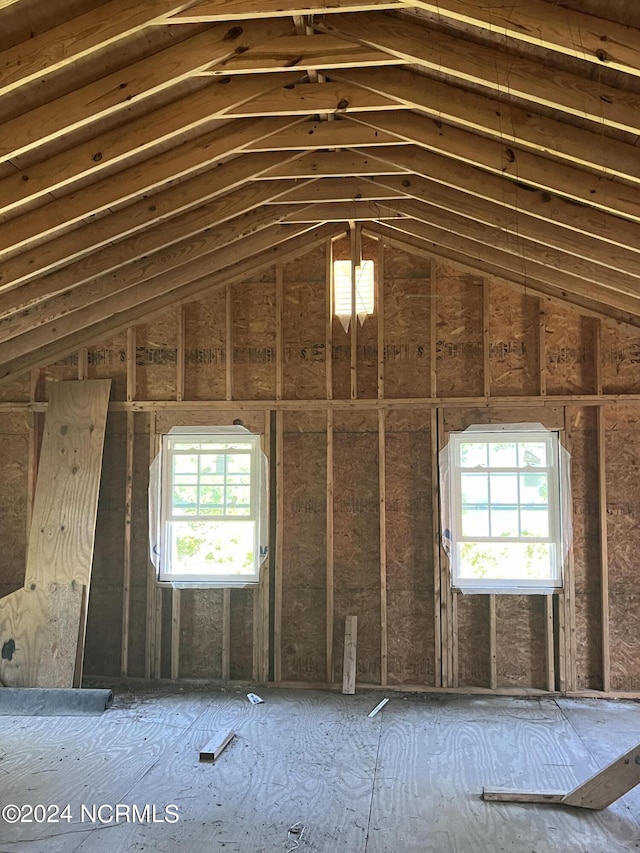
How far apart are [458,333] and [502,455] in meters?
1.16

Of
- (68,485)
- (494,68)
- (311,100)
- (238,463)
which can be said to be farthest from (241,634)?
(494,68)

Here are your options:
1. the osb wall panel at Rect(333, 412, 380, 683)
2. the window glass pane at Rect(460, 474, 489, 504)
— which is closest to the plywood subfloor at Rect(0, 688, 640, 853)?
the osb wall panel at Rect(333, 412, 380, 683)

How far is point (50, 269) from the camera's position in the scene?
4453mm

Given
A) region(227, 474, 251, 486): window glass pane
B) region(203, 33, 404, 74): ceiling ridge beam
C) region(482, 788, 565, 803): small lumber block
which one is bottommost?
region(482, 788, 565, 803): small lumber block

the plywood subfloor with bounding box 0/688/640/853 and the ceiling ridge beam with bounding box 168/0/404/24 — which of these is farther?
the plywood subfloor with bounding box 0/688/640/853

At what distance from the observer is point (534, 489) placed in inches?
231

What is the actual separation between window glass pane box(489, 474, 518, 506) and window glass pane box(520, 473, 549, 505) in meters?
0.07

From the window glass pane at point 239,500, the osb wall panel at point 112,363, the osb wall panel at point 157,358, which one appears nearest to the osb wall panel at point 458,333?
the window glass pane at point 239,500

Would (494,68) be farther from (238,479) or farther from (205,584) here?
(205,584)

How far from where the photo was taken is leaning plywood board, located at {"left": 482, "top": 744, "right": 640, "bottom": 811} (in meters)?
3.55

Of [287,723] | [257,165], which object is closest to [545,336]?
[257,165]

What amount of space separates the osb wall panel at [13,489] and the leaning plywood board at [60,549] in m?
0.30

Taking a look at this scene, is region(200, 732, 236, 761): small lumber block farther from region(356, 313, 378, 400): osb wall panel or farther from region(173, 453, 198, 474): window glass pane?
region(356, 313, 378, 400): osb wall panel

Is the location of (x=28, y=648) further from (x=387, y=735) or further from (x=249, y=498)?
(x=387, y=735)
